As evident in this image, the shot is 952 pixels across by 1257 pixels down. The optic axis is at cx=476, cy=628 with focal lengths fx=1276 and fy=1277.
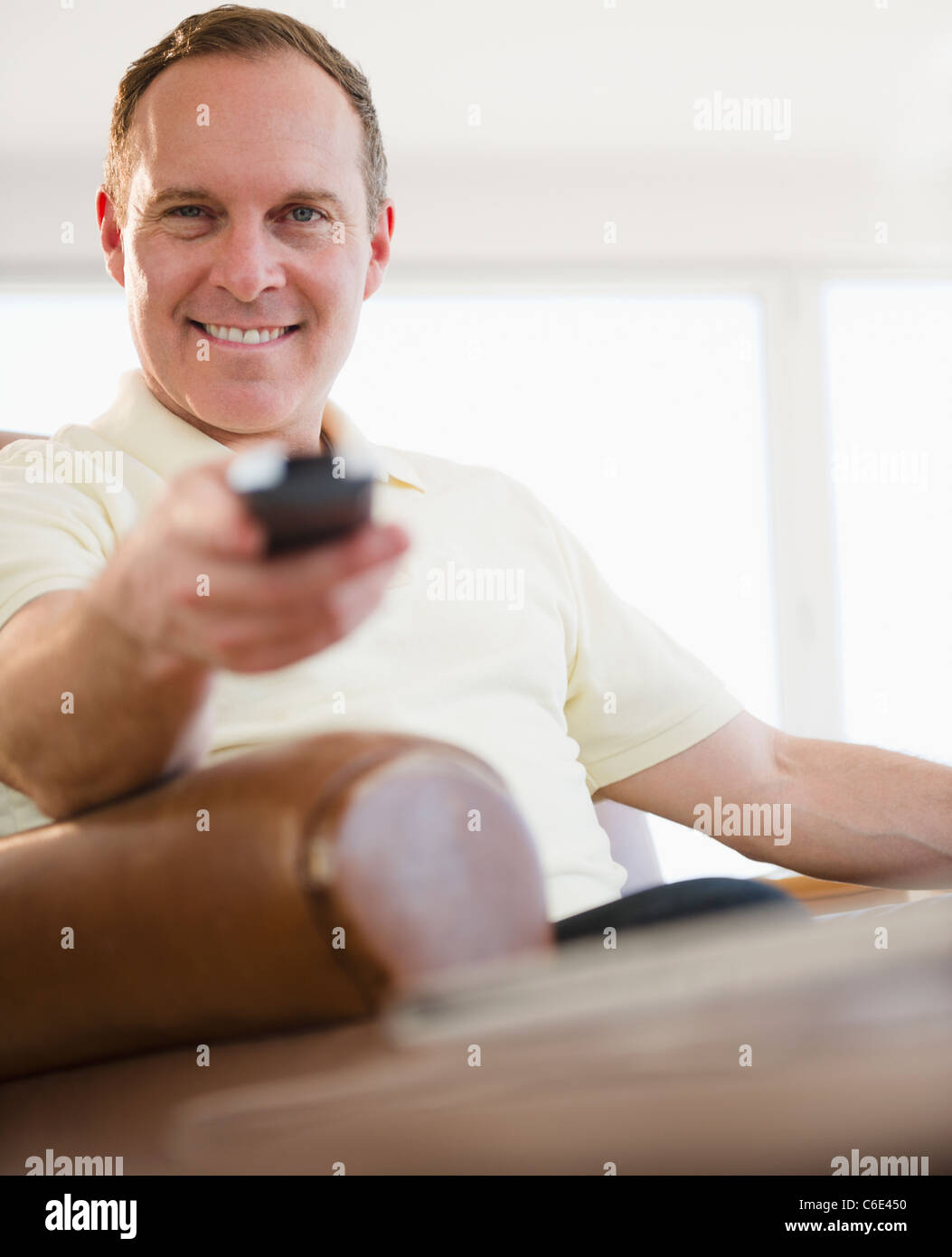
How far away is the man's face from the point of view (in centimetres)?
116

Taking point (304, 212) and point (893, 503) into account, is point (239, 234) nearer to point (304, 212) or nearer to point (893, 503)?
point (304, 212)

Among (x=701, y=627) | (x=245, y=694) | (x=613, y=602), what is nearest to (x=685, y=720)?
(x=613, y=602)

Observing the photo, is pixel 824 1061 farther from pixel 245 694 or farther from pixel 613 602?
pixel 613 602

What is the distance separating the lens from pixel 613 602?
127cm

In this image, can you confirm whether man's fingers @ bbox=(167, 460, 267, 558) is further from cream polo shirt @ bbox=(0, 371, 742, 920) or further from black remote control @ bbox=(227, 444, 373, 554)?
cream polo shirt @ bbox=(0, 371, 742, 920)

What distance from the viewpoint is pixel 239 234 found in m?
1.19

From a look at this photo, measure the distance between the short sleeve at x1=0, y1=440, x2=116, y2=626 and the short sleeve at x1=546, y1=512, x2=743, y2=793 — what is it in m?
0.47

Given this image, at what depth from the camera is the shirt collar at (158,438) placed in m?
1.12

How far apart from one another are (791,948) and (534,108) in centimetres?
484

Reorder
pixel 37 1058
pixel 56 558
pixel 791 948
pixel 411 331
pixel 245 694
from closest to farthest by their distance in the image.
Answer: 1. pixel 791 948
2. pixel 37 1058
3. pixel 56 558
4. pixel 245 694
5. pixel 411 331

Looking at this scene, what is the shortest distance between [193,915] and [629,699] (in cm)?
72
